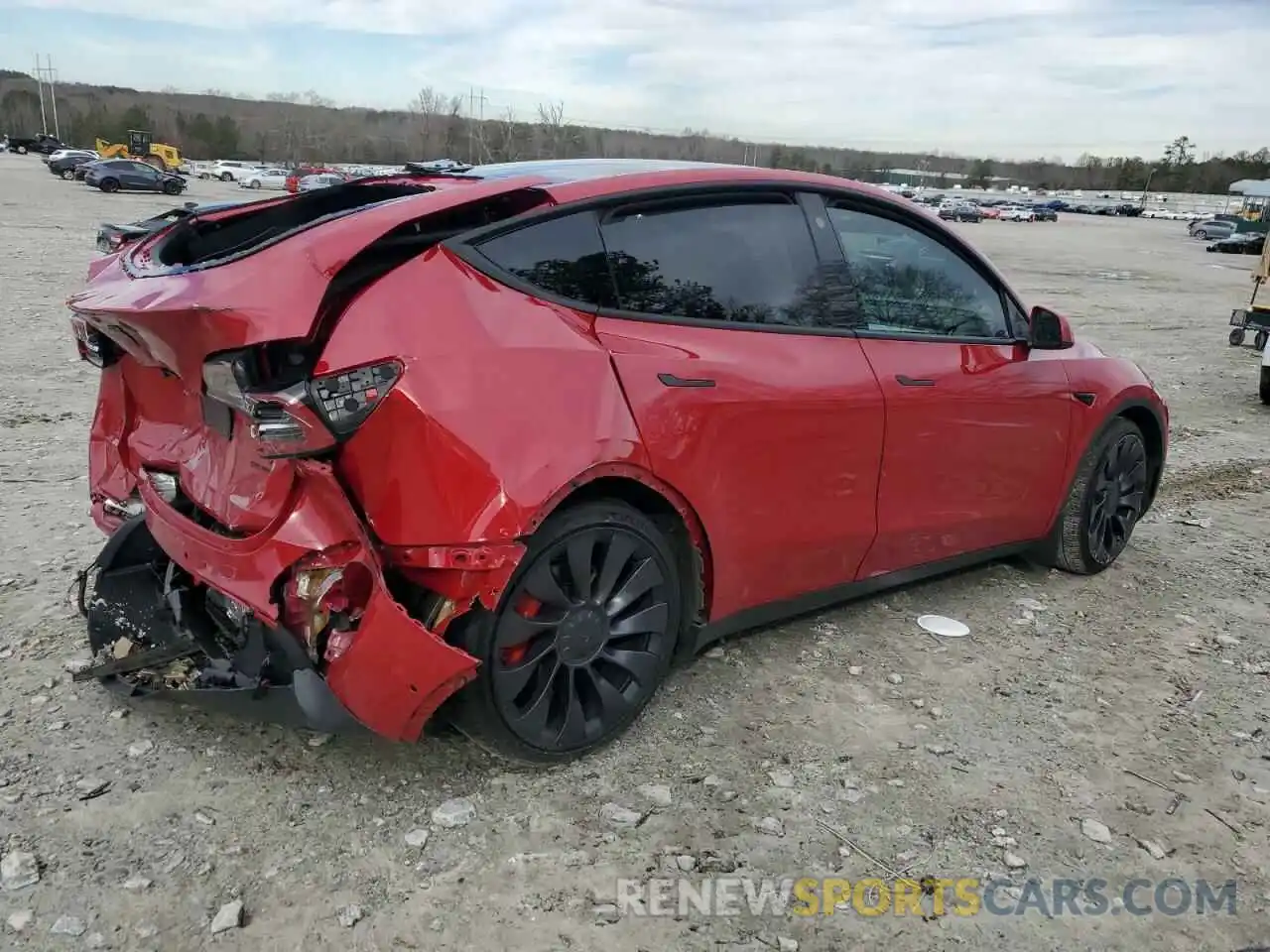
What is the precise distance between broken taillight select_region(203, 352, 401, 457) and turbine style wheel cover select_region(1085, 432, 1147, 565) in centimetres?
361

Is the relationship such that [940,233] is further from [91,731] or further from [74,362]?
[74,362]

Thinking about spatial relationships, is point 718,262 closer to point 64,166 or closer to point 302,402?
point 302,402

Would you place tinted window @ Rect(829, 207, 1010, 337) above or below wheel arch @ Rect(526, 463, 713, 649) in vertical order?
above

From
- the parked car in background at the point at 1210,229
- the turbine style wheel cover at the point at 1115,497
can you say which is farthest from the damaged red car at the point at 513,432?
the parked car in background at the point at 1210,229

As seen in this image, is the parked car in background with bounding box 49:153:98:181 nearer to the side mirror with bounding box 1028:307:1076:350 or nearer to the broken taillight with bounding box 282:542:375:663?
the side mirror with bounding box 1028:307:1076:350

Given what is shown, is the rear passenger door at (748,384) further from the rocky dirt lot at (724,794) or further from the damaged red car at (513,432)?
the rocky dirt lot at (724,794)

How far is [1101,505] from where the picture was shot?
480cm

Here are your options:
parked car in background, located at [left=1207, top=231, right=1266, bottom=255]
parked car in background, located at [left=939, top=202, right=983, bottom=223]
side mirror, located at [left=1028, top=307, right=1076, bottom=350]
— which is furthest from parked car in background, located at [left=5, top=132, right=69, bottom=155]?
side mirror, located at [left=1028, top=307, right=1076, bottom=350]

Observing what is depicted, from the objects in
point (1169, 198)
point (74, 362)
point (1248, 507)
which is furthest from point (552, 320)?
point (1169, 198)

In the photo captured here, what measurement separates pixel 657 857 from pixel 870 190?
8.31ft

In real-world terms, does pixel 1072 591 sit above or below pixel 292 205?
below

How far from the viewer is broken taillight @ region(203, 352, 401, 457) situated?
240 cm

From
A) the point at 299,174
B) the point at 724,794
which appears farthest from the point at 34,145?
the point at 724,794

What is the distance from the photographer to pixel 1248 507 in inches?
243
